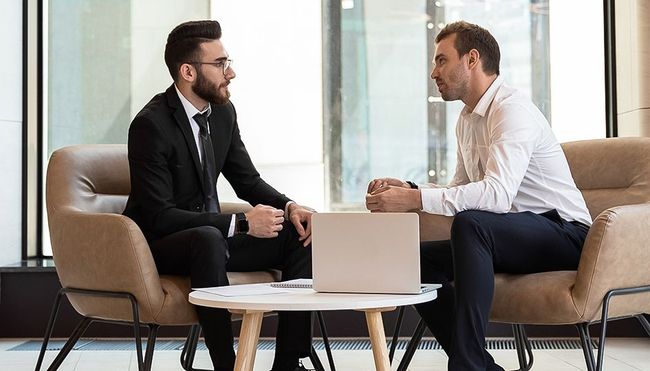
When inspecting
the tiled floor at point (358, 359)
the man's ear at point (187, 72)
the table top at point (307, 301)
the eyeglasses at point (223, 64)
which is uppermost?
the eyeglasses at point (223, 64)

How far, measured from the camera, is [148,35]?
516cm

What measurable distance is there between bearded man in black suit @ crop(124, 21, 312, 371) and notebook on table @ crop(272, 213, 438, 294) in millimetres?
489

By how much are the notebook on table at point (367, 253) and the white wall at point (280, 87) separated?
270 cm

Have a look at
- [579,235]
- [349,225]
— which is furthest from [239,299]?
[579,235]

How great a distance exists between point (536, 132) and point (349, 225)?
0.89 m

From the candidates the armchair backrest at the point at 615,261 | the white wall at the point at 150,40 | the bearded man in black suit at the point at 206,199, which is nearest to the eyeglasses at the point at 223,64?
the bearded man in black suit at the point at 206,199

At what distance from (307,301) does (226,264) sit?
0.98 m

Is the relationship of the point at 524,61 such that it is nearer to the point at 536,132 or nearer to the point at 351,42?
the point at 351,42

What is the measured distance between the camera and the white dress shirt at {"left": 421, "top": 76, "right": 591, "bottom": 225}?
286cm

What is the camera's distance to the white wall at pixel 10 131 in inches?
190

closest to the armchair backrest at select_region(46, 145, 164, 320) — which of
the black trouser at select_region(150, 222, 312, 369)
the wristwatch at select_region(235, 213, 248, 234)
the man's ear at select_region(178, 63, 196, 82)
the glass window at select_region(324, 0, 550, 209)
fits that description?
the black trouser at select_region(150, 222, 312, 369)

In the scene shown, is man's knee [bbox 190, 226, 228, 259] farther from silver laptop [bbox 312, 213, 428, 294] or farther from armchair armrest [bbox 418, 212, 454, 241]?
armchair armrest [bbox 418, 212, 454, 241]

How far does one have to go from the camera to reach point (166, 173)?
3.05 m

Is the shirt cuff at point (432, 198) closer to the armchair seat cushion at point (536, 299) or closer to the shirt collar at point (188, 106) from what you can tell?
the armchair seat cushion at point (536, 299)
